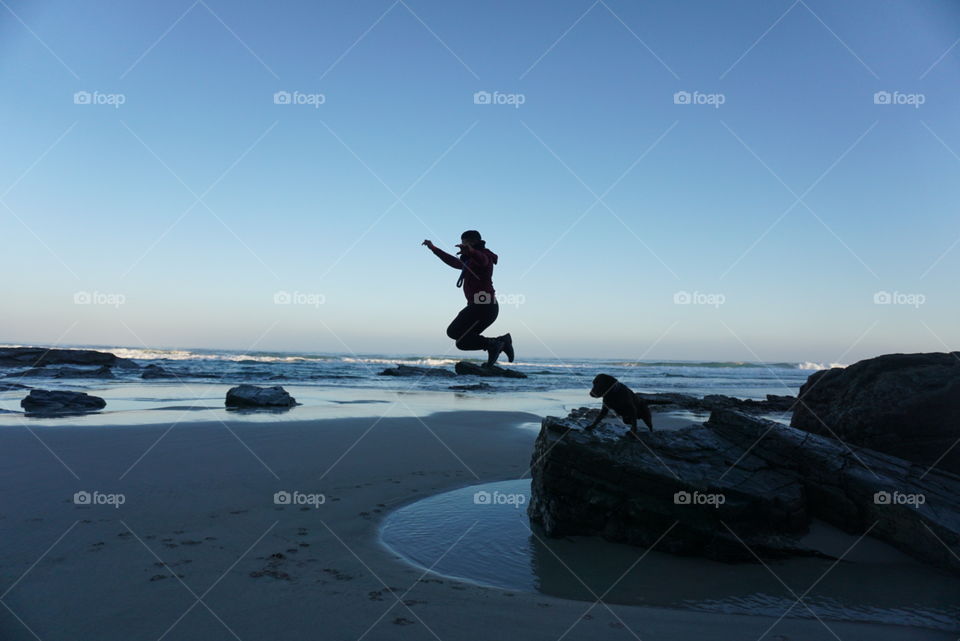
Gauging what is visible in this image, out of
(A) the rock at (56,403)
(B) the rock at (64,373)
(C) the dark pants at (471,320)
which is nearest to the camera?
(C) the dark pants at (471,320)

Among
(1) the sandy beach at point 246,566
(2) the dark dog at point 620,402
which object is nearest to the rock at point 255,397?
(1) the sandy beach at point 246,566

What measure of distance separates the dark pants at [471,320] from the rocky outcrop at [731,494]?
5.27 feet

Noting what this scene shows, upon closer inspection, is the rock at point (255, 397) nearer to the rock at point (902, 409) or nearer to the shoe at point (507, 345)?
the shoe at point (507, 345)

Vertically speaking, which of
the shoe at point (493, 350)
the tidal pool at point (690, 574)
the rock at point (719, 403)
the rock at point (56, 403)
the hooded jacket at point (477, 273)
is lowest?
the rock at point (719, 403)

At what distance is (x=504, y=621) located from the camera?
445 cm

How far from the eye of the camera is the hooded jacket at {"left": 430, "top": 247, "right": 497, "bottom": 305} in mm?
6684

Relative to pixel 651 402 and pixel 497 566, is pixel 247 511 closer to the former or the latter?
pixel 497 566

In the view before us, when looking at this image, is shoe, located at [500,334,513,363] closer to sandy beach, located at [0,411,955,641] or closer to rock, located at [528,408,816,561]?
rock, located at [528,408,816,561]

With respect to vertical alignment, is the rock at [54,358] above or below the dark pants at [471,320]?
below

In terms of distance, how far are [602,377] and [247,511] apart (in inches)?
210

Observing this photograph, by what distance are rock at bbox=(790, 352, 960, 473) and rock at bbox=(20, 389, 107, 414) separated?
62.9 ft

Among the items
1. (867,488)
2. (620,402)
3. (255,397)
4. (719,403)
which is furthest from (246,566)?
(719,403)

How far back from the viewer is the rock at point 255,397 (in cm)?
1827

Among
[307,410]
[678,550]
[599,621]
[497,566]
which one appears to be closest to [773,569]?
[678,550]
